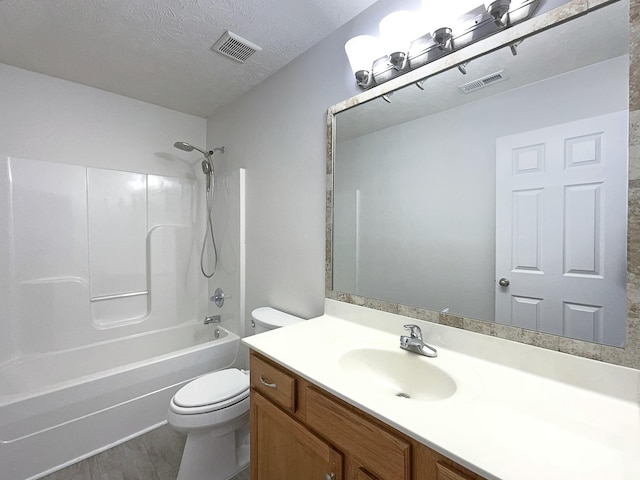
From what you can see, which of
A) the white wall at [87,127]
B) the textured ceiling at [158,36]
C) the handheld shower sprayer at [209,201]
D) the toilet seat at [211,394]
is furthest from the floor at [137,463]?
the textured ceiling at [158,36]

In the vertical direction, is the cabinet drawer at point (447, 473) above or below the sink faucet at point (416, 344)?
below

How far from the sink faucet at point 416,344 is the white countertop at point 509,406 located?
3cm

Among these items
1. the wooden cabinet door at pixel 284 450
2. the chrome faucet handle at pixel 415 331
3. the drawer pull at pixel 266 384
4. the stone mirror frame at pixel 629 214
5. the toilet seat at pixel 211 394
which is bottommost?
the toilet seat at pixel 211 394

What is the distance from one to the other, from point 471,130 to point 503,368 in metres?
0.88

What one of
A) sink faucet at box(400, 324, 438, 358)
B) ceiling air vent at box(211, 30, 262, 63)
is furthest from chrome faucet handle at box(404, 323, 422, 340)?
ceiling air vent at box(211, 30, 262, 63)

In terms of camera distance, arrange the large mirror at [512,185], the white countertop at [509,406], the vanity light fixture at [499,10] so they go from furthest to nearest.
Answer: the vanity light fixture at [499,10]
the large mirror at [512,185]
the white countertop at [509,406]

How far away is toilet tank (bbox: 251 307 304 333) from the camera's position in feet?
5.57

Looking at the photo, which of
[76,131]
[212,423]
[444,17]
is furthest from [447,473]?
[76,131]

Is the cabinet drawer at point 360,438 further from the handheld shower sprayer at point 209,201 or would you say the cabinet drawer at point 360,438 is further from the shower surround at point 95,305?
the handheld shower sprayer at point 209,201

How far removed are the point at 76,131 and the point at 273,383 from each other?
242 centimetres

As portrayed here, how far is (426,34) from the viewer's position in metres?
1.16

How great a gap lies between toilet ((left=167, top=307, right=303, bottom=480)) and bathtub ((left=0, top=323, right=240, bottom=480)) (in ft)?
1.56

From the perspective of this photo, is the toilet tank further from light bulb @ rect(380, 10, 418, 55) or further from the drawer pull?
light bulb @ rect(380, 10, 418, 55)

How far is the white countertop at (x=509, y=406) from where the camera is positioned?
56 cm
